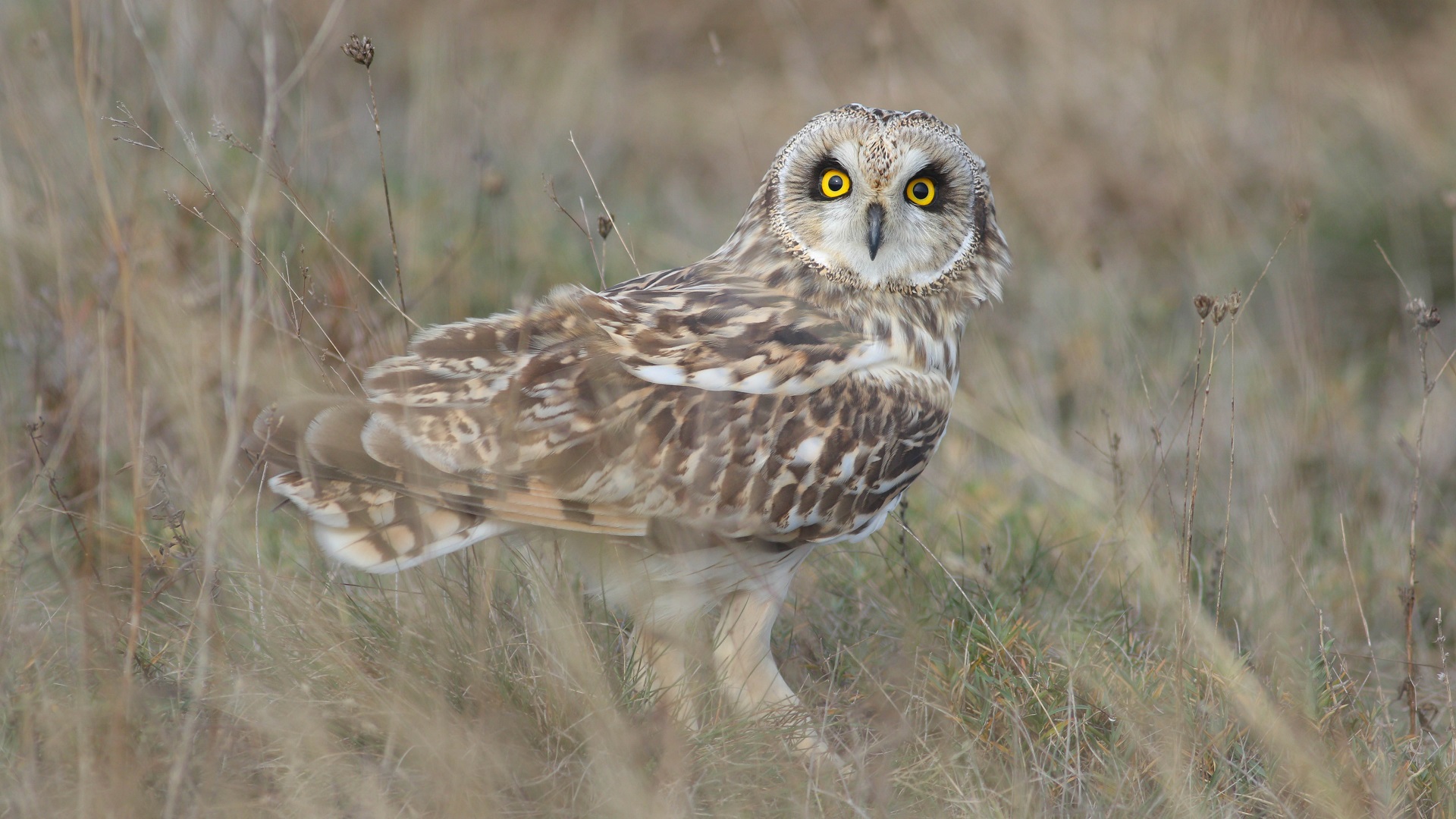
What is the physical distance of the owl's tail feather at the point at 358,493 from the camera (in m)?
2.48

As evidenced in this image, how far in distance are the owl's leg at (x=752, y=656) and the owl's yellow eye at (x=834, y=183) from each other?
0.95 meters

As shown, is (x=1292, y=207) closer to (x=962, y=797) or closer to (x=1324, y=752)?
(x=1324, y=752)

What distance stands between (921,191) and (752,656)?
116cm

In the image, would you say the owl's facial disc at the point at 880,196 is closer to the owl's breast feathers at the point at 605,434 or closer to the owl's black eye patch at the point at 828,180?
the owl's black eye patch at the point at 828,180

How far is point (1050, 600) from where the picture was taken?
3264 mm

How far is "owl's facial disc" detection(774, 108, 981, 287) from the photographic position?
2824mm

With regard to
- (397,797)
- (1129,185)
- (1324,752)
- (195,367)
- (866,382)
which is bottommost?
(397,797)

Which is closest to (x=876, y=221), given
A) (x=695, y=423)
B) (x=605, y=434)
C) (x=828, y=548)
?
(x=695, y=423)

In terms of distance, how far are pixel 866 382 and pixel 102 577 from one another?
181 cm

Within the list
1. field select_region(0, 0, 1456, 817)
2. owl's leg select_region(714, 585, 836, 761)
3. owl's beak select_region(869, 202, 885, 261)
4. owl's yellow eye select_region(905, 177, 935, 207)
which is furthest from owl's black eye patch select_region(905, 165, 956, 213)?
owl's leg select_region(714, 585, 836, 761)

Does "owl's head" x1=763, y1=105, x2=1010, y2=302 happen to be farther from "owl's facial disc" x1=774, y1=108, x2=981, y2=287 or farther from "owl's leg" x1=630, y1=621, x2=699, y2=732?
"owl's leg" x1=630, y1=621, x2=699, y2=732

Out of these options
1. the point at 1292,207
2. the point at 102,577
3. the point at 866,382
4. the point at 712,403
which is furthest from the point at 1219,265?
the point at 102,577

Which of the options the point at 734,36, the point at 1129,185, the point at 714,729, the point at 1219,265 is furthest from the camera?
the point at 734,36

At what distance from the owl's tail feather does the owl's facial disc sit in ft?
3.40
